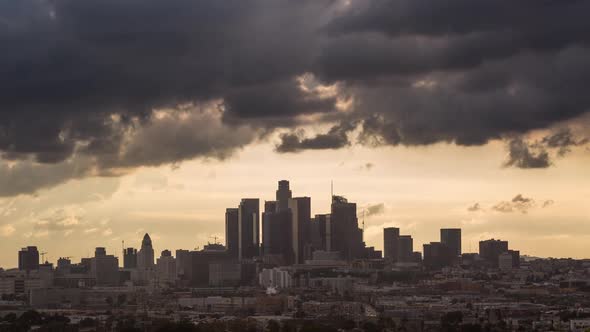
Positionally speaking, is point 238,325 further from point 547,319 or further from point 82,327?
point 547,319

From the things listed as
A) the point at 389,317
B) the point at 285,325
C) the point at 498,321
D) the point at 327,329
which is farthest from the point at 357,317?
the point at 327,329

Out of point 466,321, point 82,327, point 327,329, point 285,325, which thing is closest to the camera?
point 327,329

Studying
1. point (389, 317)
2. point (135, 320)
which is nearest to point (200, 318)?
point (135, 320)

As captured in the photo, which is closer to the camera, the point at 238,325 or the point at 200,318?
the point at 238,325

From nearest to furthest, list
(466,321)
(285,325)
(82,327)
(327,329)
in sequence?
(327,329) < (285,325) < (82,327) < (466,321)

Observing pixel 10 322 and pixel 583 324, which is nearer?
pixel 583 324

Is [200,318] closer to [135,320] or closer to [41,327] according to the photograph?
[135,320]

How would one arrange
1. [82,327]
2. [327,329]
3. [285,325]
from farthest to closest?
1. [82,327]
2. [285,325]
3. [327,329]

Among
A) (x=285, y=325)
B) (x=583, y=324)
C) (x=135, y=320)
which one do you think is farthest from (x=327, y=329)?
(x=135, y=320)
